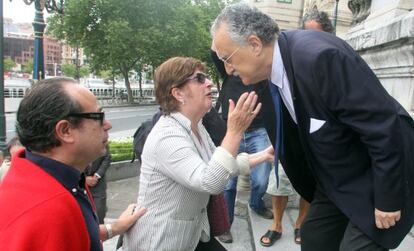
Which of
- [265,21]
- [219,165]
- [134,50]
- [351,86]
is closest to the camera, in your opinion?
[351,86]

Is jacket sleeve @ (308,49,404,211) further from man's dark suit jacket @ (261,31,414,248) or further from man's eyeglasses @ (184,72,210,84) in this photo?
man's eyeglasses @ (184,72,210,84)

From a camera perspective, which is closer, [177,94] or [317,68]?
[317,68]

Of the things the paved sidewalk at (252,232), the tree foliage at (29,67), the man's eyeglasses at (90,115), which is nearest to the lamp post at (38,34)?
Result: the paved sidewalk at (252,232)

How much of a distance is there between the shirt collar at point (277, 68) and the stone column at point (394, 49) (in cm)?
166

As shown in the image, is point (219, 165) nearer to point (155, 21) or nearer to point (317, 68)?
point (317, 68)

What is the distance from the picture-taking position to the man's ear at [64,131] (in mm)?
1527

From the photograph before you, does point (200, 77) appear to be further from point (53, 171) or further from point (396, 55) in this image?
point (396, 55)

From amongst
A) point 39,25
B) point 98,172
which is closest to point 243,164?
point 98,172

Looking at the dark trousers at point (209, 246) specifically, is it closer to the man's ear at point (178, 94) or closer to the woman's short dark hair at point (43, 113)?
the man's ear at point (178, 94)

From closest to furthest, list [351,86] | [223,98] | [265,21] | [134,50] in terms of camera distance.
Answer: [351,86], [265,21], [223,98], [134,50]

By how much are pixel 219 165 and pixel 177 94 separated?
557 mm

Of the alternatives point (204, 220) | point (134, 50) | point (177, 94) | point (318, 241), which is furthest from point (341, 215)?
point (134, 50)

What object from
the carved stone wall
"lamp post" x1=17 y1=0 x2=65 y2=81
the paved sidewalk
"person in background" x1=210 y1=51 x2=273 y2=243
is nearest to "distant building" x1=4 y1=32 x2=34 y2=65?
"lamp post" x1=17 y1=0 x2=65 y2=81

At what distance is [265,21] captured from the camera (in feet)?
7.45
